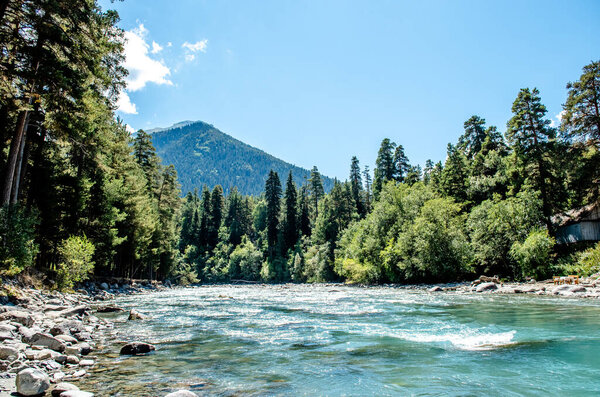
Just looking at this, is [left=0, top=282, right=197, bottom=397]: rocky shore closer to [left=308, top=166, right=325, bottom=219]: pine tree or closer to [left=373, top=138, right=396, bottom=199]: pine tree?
[left=373, top=138, right=396, bottom=199]: pine tree

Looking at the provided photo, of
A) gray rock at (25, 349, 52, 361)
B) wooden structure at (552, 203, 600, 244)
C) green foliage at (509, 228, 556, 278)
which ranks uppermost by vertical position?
wooden structure at (552, 203, 600, 244)

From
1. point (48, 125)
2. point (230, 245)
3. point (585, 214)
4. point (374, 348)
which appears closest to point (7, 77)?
point (48, 125)

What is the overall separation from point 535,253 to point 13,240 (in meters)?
34.5

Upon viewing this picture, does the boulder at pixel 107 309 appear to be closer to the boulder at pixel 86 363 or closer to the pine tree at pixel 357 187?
the boulder at pixel 86 363

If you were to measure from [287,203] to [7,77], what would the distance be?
69849 mm

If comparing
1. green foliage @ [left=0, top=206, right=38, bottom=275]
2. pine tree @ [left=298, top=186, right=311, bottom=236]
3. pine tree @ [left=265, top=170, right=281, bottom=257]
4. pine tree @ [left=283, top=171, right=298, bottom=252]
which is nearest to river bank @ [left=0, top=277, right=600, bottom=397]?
green foliage @ [left=0, top=206, right=38, bottom=275]

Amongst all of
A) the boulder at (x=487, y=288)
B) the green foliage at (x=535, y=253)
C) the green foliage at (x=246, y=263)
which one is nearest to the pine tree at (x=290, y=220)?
the green foliage at (x=246, y=263)

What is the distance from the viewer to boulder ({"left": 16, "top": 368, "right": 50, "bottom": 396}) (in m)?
4.91

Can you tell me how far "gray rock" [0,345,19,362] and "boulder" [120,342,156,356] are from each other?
2.03 m

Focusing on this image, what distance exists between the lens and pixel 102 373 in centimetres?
630

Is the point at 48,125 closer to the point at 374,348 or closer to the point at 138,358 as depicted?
the point at 138,358

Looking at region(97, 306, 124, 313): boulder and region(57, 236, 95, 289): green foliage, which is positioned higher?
region(57, 236, 95, 289): green foliage

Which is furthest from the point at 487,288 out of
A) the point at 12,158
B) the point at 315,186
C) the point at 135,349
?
the point at 315,186

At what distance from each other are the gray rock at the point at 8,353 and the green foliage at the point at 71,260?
17.7m
